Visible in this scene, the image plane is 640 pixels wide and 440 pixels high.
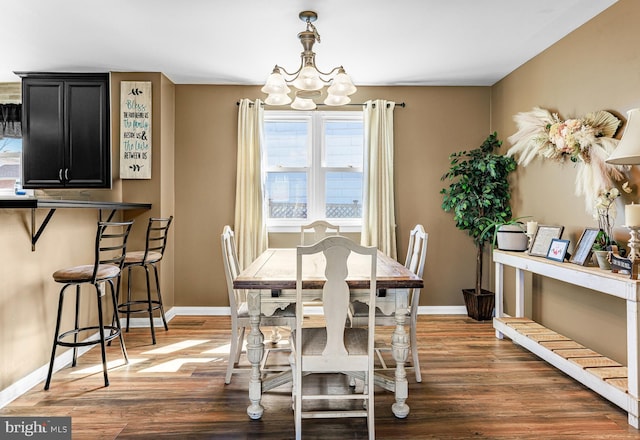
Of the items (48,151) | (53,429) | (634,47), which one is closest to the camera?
(53,429)

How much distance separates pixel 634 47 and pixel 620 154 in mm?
854

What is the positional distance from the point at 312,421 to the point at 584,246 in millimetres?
2140

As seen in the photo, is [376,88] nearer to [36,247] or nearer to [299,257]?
[299,257]

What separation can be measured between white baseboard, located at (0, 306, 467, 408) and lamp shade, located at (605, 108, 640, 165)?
2.57 m

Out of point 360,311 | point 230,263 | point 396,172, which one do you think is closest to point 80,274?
point 230,263

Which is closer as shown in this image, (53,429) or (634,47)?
(53,429)

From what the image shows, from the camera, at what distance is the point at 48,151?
13.0 ft

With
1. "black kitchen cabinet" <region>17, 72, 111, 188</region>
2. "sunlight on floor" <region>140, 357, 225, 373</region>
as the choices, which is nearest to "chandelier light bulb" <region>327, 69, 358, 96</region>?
"sunlight on floor" <region>140, 357, 225, 373</region>

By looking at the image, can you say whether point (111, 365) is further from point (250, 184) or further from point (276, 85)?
point (276, 85)

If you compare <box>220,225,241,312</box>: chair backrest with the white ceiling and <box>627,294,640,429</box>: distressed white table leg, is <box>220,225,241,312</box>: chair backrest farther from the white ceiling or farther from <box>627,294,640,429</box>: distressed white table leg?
<box>627,294,640,429</box>: distressed white table leg

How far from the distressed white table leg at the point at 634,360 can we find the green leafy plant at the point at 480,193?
69.1 inches

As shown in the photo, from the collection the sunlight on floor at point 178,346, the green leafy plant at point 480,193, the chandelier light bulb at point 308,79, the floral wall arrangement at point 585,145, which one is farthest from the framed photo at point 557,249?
the sunlight on floor at point 178,346

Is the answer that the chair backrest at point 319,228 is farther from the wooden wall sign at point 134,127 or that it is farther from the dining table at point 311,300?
the wooden wall sign at point 134,127

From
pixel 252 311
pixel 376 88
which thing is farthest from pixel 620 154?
pixel 376 88
